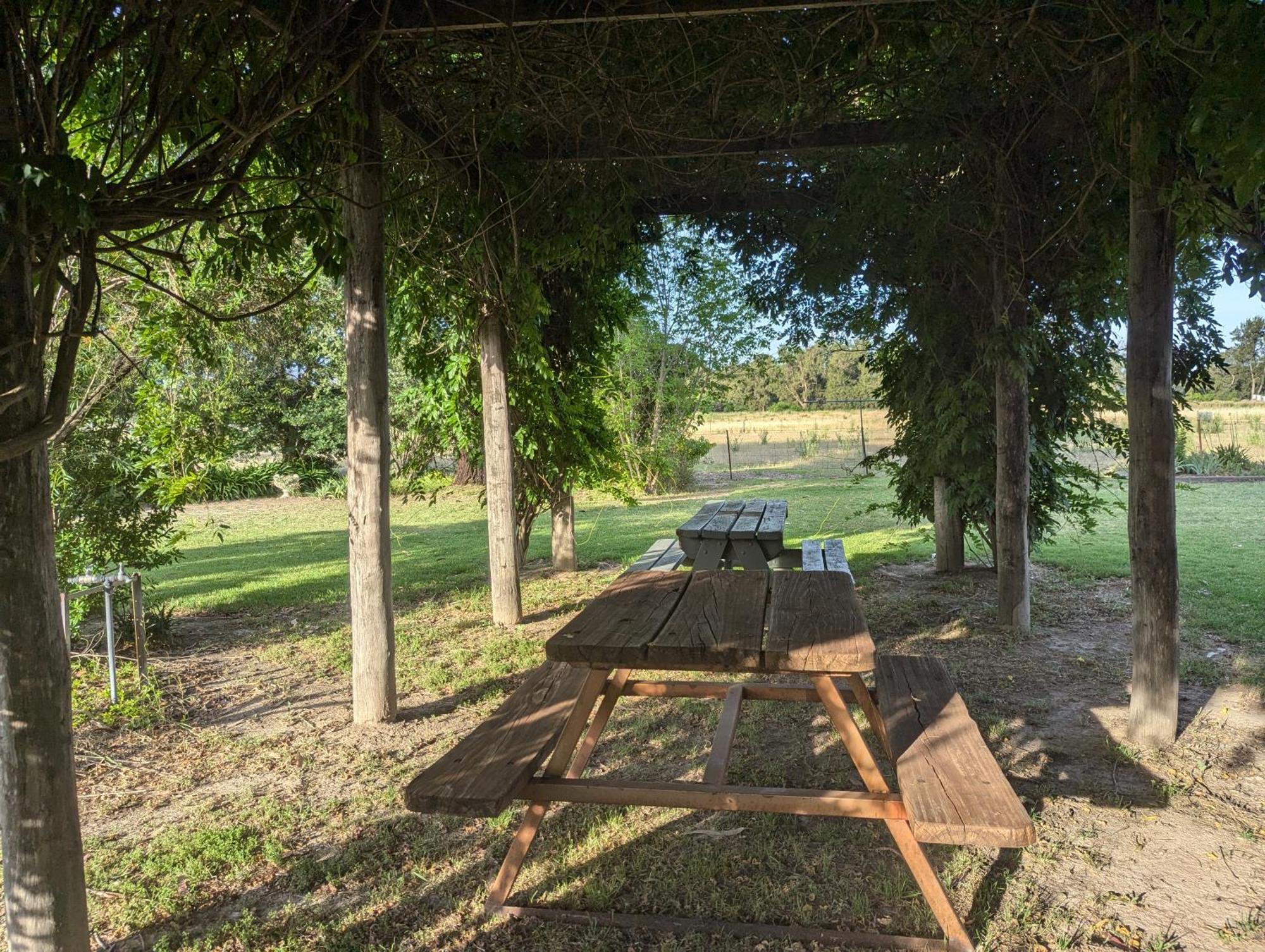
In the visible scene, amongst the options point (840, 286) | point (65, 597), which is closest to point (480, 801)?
point (65, 597)

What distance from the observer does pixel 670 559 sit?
19.8 ft

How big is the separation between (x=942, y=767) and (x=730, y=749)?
1.01m

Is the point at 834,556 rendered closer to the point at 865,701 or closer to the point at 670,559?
the point at 670,559

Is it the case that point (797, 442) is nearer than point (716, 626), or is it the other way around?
point (716, 626)

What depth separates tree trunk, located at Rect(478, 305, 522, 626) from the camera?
658 cm

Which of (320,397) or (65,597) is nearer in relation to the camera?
(65,597)

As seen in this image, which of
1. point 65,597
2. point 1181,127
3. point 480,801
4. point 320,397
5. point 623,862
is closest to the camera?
point 480,801

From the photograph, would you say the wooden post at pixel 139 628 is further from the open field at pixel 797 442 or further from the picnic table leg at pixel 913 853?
the open field at pixel 797 442

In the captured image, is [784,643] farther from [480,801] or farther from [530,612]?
[530,612]

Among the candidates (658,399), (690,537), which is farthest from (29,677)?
(658,399)

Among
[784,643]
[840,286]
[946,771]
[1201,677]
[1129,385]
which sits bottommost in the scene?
[1201,677]

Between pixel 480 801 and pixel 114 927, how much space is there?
1.30m

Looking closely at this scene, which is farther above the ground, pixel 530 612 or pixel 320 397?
pixel 320 397

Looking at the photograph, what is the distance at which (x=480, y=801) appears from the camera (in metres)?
2.26
